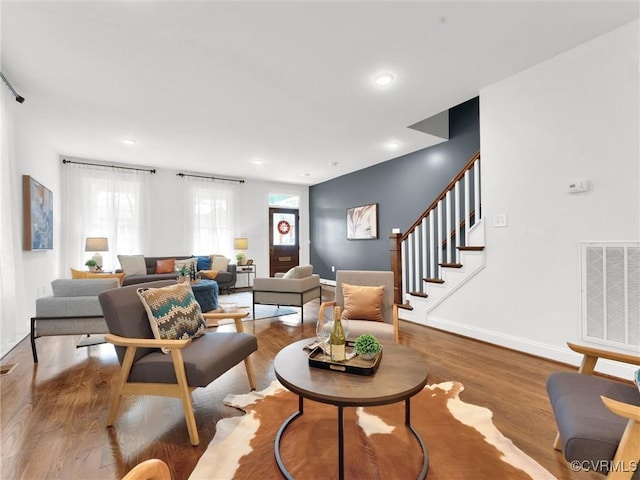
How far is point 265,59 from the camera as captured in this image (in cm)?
261

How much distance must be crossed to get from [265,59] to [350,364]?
258 cm

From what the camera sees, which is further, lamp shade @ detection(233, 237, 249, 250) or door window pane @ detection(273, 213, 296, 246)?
door window pane @ detection(273, 213, 296, 246)

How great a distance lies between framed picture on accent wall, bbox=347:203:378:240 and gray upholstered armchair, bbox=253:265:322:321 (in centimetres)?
243

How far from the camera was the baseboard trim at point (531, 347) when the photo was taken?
2.32 metres

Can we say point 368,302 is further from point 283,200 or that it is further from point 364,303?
point 283,200

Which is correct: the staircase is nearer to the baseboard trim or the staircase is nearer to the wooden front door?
the baseboard trim

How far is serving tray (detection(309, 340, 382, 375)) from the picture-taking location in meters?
1.42

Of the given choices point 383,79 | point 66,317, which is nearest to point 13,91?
point 66,317

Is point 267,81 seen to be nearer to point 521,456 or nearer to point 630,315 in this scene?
point 521,456

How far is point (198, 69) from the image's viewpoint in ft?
9.02

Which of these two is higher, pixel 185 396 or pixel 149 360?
pixel 149 360

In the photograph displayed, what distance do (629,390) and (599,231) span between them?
1575mm

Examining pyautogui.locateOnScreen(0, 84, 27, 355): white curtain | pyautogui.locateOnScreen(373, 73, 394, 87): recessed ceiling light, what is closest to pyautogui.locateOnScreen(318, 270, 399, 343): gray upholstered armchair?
pyautogui.locateOnScreen(373, 73, 394, 87): recessed ceiling light

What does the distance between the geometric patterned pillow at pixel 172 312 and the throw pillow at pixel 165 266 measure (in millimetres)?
4291
